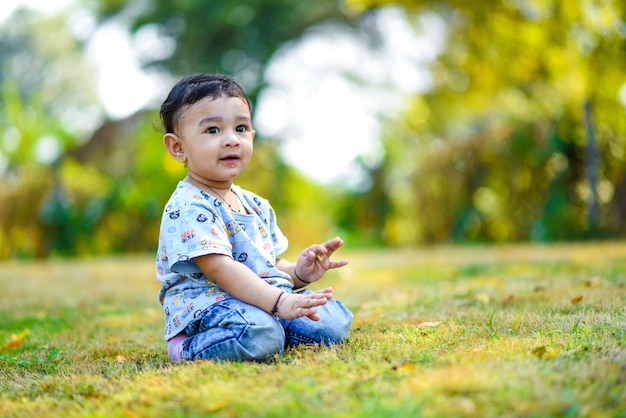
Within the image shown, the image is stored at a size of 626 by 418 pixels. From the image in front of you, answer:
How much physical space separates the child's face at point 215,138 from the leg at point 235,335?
50cm

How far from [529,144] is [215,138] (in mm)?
7395

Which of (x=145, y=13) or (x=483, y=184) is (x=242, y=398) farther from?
(x=145, y=13)

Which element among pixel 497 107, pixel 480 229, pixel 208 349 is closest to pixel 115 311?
pixel 208 349

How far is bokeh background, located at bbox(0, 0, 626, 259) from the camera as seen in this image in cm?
830

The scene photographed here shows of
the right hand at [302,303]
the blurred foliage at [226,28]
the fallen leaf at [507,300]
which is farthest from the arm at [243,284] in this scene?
the blurred foliage at [226,28]

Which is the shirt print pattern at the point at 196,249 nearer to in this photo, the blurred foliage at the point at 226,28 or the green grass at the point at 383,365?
the green grass at the point at 383,365

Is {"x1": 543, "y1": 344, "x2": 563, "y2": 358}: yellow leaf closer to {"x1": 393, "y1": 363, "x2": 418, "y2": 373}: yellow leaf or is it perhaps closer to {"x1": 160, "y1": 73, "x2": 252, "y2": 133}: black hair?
{"x1": 393, "y1": 363, "x2": 418, "y2": 373}: yellow leaf

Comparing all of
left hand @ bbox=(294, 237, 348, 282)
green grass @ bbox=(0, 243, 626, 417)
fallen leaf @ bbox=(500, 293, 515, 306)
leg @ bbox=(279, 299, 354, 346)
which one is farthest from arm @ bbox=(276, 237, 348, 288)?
fallen leaf @ bbox=(500, 293, 515, 306)

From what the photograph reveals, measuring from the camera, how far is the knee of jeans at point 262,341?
213 cm

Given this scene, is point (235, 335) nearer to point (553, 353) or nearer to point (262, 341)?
point (262, 341)

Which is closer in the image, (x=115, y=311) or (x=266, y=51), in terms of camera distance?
(x=115, y=311)

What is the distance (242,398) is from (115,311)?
2.50m

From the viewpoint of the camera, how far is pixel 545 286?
12.3 ft

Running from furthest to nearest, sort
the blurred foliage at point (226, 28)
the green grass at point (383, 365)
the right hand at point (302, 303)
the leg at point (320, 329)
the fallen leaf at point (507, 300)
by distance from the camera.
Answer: the blurred foliage at point (226, 28)
the fallen leaf at point (507, 300)
the leg at point (320, 329)
the right hand at point (302, 303)
the green grass at point (383, 365)
